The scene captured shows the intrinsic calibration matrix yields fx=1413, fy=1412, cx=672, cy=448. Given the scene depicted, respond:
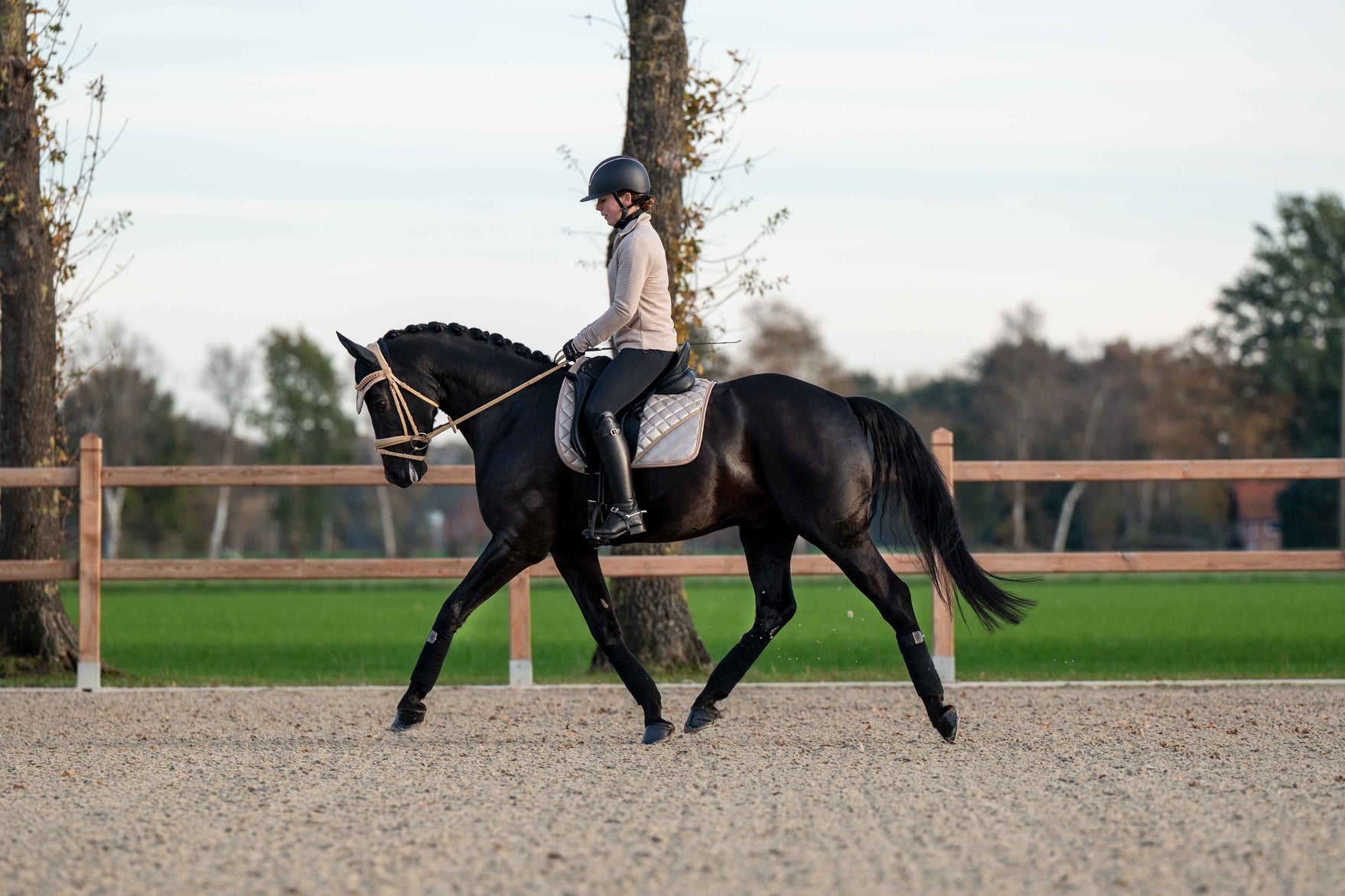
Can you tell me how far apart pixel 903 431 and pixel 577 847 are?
3179 mm

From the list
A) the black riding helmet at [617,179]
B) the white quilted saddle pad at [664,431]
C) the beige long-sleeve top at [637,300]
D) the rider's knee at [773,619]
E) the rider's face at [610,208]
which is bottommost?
the rider's knee at [773,619]

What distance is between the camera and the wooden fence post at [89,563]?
31.5 ft

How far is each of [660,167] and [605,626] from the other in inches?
181

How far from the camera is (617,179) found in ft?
22.7

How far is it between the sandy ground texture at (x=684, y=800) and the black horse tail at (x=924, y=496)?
28.0 inches

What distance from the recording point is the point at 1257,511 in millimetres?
65500

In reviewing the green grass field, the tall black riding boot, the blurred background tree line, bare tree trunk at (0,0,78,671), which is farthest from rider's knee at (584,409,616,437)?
the blurred background tree line

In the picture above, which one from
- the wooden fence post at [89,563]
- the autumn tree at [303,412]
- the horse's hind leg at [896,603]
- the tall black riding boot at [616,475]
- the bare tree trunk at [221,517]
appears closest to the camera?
the tall black riding boot at [616,475]

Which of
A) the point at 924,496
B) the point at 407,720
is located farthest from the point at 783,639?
the point at 407,720

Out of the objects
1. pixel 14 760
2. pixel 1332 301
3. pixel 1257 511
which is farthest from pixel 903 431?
pixel 1257 511

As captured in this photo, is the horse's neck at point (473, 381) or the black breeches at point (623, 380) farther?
the horse's neck at point (473, 381)

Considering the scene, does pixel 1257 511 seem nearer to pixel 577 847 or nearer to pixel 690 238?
pixel 690 238

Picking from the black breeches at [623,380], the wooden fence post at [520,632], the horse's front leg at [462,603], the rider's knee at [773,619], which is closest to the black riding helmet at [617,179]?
the black breeches at [623,380]

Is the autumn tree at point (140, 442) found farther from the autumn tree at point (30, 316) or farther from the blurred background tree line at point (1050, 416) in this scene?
the autumn tree at point (30, 316)
